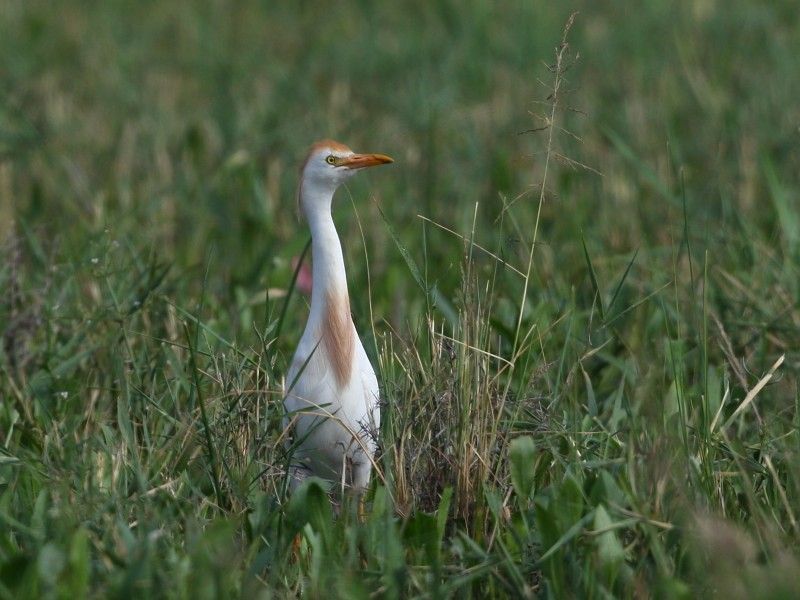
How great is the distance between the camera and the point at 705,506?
2.55m

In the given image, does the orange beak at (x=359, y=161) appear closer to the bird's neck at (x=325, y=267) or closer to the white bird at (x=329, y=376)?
the white bird at (x=329, y=376)

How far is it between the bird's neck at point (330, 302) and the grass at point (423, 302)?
0.09m

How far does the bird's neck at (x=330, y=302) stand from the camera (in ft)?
9.75

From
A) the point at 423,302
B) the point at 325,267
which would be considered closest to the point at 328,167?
the point at 325,267

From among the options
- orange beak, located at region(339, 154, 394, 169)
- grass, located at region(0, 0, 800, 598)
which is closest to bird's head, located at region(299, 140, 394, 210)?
orange beak, located at region(339, 154, 394, 169)

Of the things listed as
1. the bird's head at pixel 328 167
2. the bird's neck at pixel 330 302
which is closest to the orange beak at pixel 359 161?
the bird's head at pixel 328 167

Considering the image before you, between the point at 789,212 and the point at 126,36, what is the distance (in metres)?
4.90

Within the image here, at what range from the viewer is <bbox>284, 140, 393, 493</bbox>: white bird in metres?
2.96

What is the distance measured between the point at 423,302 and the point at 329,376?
3.92ft

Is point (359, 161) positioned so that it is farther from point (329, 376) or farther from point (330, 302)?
point (329, 376)

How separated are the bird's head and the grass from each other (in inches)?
6.3

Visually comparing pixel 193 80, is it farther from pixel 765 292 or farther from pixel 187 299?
pixel 765 292

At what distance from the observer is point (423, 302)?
4.14m

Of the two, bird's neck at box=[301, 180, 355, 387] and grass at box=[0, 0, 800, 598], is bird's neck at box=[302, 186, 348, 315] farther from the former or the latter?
grass at box=[0, 0, 800, 598]
